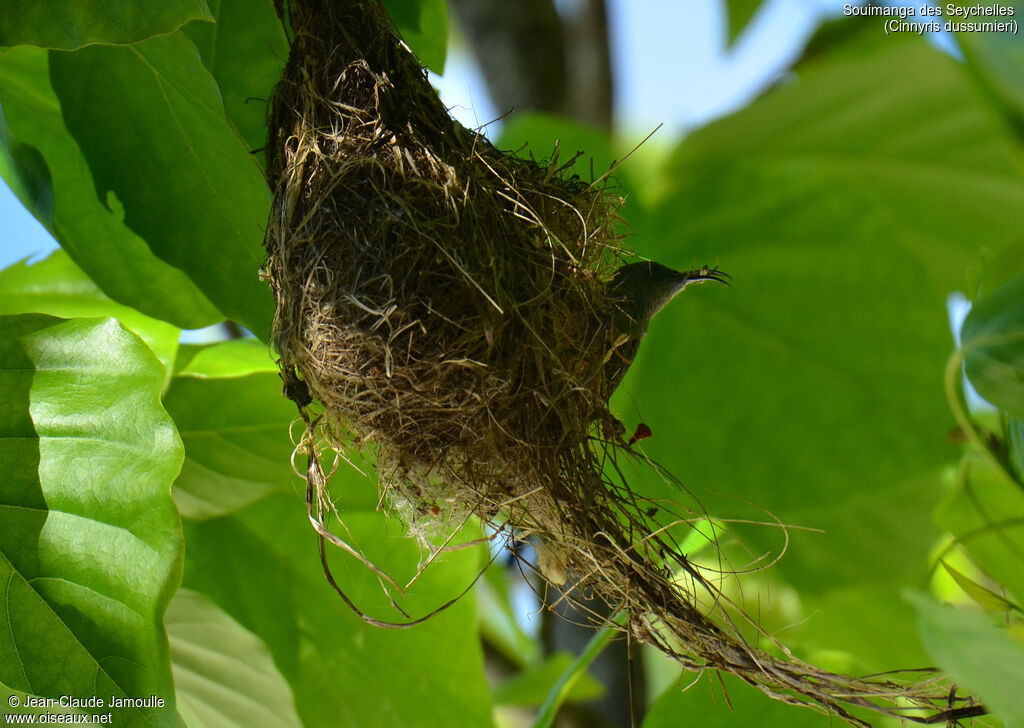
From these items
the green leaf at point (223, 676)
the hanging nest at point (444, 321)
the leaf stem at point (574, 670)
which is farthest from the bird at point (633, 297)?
the green leaf at point (223, 676)

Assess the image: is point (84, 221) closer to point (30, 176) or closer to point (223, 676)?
point (30, 176)

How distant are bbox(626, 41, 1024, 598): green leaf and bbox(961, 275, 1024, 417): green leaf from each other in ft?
0.98

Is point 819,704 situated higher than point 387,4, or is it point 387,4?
point 387,4

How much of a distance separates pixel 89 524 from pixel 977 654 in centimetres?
44

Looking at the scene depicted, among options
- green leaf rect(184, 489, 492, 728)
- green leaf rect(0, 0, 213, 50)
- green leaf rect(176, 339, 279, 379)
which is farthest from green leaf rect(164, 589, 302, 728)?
green leaf rect(0, 0, 213, 50)

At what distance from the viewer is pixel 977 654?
1.12ft

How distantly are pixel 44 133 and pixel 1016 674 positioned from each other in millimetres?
668

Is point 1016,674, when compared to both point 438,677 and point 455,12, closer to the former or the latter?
A: point 438,677

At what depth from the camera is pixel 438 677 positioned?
0.73 metres

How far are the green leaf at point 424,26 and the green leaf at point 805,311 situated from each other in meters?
0.33

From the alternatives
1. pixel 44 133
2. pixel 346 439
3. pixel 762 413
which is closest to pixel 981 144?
pixel 762 413

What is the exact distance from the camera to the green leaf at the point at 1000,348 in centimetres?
51

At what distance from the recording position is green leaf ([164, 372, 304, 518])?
0.65 m

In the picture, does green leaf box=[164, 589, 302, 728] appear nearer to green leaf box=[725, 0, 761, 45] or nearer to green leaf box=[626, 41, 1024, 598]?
green leaf box=[626, 41, 1024, 598]
